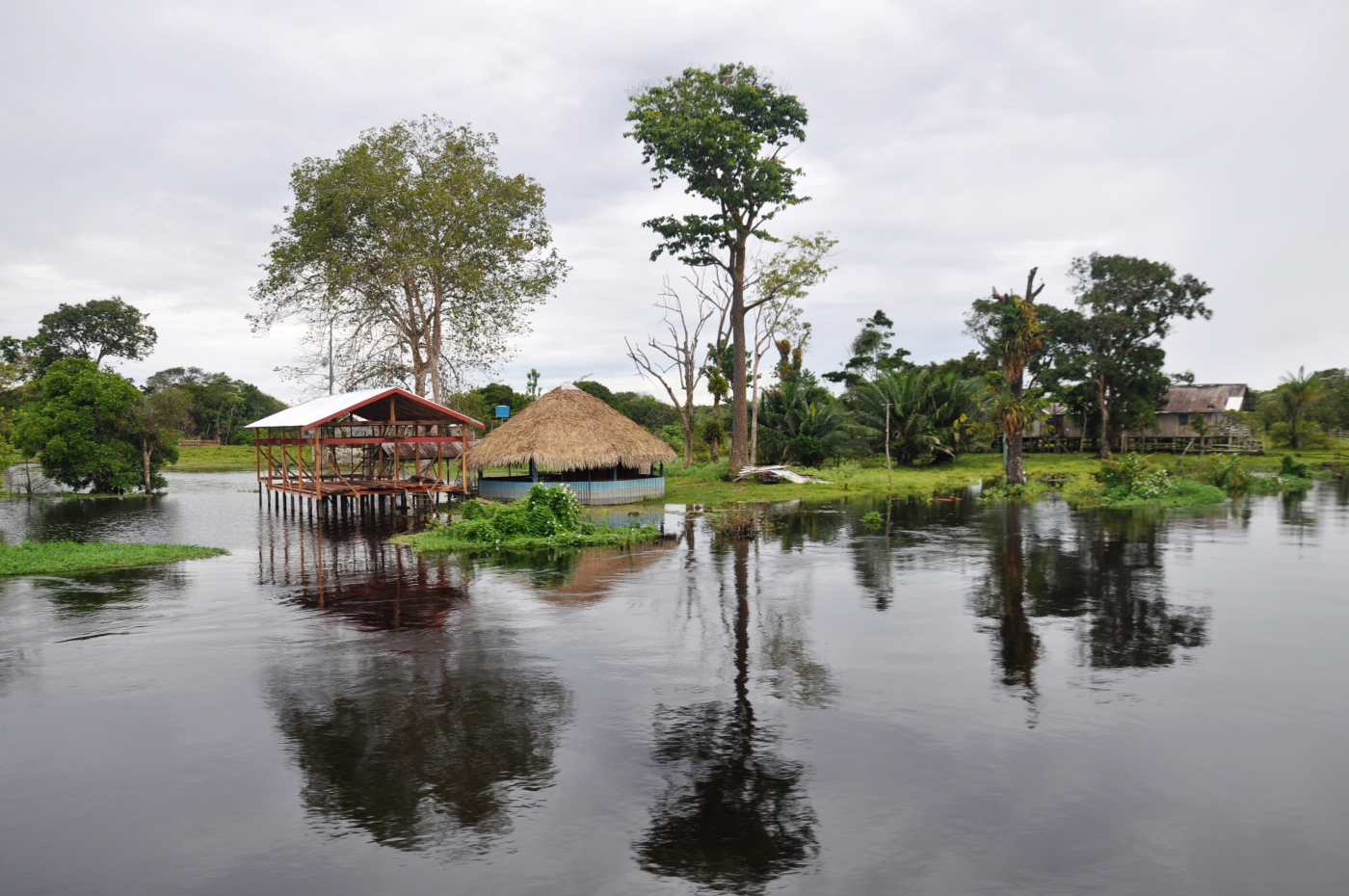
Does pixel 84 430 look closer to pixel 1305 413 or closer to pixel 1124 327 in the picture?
pixel 1124 327

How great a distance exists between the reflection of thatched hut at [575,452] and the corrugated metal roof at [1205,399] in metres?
36.9

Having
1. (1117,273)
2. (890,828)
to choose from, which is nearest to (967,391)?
(1117,273)

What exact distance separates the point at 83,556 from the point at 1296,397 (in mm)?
60307

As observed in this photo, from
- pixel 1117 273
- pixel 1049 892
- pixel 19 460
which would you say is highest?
pixel 1117 273

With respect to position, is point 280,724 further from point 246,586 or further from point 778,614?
point 246,586

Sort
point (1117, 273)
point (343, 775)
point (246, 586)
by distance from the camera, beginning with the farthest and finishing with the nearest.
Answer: point (1117, 273) → point (246, 586) → point (343, 775)

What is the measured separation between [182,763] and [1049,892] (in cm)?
618

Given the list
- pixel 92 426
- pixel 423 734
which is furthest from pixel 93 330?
pixel 423 734

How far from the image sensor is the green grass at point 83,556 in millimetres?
15312

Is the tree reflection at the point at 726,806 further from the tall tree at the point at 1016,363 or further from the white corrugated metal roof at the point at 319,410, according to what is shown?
the tall tree at the point at 1016,363

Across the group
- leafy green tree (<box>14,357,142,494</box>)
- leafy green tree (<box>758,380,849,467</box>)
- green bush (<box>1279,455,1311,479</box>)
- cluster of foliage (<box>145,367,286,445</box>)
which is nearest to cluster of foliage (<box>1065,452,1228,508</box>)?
green bush (<box>1279,455,1311,479</box>)

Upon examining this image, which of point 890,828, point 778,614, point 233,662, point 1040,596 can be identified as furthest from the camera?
point 1040,596

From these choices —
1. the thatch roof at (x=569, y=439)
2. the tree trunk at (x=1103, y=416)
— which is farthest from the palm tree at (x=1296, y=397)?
the thatch roof at (x=569, y=439)

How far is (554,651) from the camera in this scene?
31.4 ft
